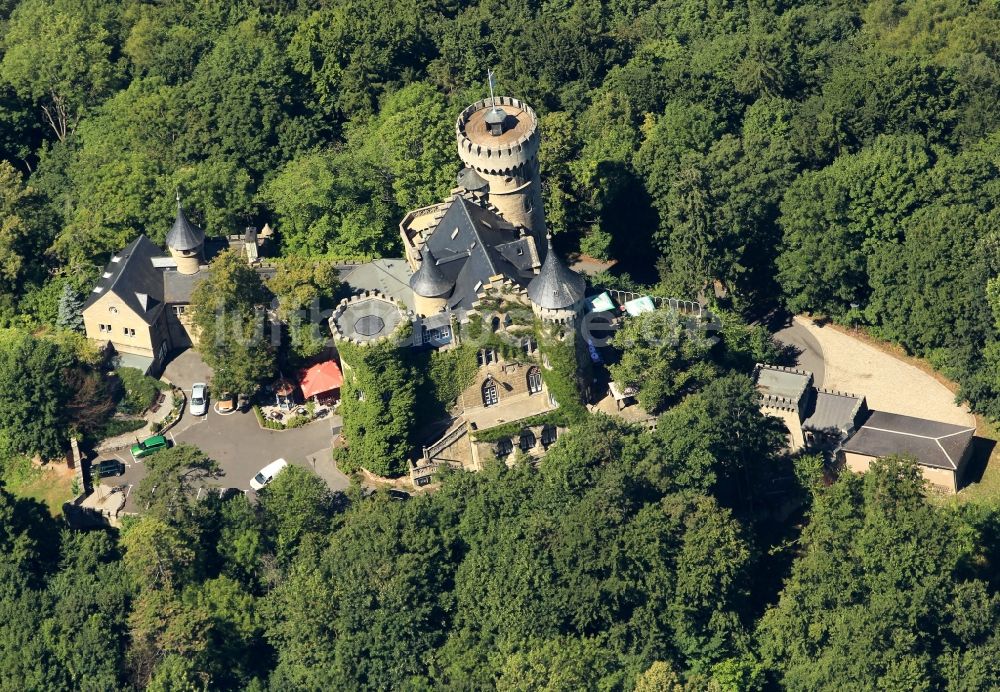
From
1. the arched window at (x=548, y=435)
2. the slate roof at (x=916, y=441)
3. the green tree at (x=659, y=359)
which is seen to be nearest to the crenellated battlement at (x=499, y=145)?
the green tree at (x=659, y=359)

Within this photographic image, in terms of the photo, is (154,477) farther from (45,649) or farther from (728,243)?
(728,243)

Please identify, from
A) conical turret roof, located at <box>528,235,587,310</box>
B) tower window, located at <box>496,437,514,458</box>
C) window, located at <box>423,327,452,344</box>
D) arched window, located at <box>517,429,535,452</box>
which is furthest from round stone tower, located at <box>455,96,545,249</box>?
tower window, located at <box>496,437,514,458</box>

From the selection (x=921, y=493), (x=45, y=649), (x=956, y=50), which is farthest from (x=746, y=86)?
(x=45, y=649)

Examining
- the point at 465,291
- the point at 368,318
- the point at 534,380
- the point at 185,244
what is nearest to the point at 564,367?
the point at 534,380

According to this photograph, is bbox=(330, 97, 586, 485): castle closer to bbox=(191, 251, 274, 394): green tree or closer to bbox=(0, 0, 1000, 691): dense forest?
bbox=(0, 0, 1000, 691): dense forest

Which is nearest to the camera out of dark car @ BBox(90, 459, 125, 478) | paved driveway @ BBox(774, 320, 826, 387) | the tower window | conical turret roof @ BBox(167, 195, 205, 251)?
the tower window

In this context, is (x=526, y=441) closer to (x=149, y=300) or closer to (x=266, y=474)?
(x=266, y=474)

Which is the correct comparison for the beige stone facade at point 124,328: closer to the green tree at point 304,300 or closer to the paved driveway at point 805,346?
the green tree at point 304,300
